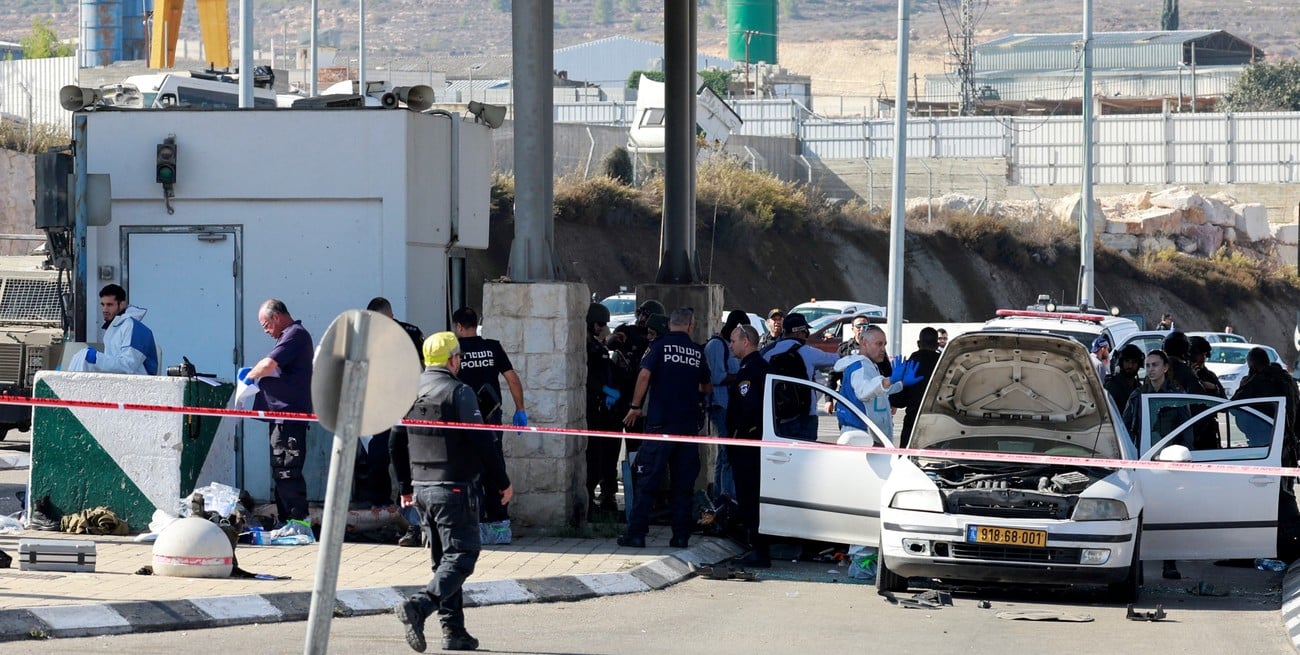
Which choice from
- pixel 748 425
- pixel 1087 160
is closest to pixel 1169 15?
pixel 1087 160

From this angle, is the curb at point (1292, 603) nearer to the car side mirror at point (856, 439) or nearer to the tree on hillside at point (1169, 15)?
the car side mirror at point (856, 439)

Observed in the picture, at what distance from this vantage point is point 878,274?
58.0m

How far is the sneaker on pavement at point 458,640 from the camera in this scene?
895 centimetres

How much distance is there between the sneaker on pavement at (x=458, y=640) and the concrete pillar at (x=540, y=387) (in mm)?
4322

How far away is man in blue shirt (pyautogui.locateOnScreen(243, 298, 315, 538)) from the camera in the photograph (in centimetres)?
1255

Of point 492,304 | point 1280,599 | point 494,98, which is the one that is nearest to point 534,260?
point 492,304

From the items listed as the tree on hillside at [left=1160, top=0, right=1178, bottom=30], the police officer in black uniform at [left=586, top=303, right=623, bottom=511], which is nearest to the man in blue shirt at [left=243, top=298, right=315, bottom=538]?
the police officer in black uniform at [left=586, top=303, right=623, bottom=511]

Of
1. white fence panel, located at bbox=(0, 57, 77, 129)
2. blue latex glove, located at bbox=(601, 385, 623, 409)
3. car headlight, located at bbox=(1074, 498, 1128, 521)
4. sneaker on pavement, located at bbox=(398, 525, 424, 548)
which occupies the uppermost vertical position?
white fence panel, located at bbox=(0, 57, 77, 129)

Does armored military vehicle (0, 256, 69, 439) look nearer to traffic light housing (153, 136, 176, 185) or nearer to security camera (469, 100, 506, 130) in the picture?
traffic light housing (153, 136, 176, 185)

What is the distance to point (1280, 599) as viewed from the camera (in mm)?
11766

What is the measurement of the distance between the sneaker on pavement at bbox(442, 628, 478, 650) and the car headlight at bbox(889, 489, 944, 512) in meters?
3.25

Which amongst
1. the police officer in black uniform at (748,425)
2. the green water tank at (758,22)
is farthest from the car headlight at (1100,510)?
the green water tank at (758,22)

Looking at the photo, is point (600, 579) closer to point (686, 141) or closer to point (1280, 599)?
point (1280, 599)

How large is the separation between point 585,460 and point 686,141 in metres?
4.70
